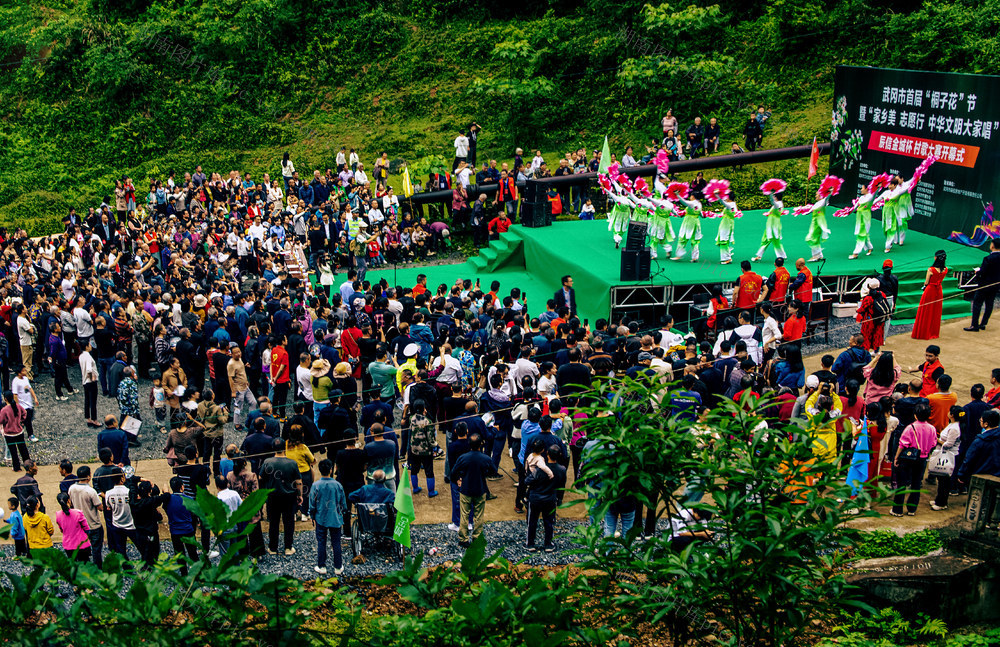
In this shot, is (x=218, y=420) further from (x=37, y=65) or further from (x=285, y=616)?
(x=37, y=65)

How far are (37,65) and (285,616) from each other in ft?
108

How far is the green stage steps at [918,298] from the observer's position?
15.1 metres

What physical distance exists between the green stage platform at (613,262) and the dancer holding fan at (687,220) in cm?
26

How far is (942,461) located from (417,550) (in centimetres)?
531

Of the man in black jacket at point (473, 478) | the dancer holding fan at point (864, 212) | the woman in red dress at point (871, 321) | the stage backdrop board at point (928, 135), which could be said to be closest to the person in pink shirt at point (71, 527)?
the man in black jacket at point (473, 478)

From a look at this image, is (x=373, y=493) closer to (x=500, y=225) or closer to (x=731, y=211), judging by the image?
(x=731, y=211)

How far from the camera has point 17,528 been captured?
9.05m

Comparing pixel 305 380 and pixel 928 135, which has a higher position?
pixel 928 135

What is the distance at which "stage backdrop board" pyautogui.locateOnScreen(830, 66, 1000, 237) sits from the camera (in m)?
15.6

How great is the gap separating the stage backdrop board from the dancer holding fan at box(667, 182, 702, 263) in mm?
4126

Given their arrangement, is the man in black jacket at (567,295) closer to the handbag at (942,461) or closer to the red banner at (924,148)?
the handbag at (942,461)

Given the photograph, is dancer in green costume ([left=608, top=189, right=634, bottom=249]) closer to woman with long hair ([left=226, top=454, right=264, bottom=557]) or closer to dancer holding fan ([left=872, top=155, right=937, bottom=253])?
dancer holding fan ([left=872, top=155, right=937, bottom=253])

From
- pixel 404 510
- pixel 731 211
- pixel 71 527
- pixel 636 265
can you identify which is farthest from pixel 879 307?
pixel 71 527

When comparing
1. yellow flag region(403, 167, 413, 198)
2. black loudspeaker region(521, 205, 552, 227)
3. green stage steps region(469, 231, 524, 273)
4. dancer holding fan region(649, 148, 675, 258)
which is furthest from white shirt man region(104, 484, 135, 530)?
yellow flag region(403, 167, 413, 198)
